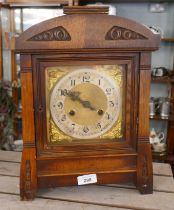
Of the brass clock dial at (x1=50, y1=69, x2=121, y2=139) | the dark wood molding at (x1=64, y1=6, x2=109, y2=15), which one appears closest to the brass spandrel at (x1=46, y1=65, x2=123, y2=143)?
the brass clock dial at (x1=50, y1=69, x2=121, y2=139)

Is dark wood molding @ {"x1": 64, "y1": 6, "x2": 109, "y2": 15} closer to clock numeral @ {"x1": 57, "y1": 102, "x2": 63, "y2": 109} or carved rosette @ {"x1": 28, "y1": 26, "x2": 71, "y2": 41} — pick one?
carved rosette @ {"x1": 28, "y1": 26, "x2": 71, "y2": 41}

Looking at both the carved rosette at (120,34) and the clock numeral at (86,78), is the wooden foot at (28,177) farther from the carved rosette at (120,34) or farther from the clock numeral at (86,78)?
the carved rosette at (120,34)

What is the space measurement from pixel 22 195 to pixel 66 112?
0.24 meters

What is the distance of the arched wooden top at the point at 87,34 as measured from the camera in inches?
24.6

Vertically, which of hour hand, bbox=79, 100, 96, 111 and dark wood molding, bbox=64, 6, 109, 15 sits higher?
dark wood molding, bbox=64, 6, 109, 15

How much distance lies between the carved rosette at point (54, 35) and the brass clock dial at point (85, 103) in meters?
0.09

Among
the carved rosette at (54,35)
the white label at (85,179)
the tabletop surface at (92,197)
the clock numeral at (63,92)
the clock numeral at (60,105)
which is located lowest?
the tabletop surface at (92,197)

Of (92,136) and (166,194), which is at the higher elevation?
(92,136)

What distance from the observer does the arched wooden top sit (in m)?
0.62

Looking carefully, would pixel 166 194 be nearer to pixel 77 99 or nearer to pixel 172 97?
pixel 77 99

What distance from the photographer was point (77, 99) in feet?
2.25

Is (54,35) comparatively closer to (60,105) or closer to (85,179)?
(60,105)

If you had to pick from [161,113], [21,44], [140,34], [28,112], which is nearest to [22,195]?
[28,112]

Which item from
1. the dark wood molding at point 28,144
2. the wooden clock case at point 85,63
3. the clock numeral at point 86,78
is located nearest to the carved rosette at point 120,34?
the wooden clock case at point 85,63
